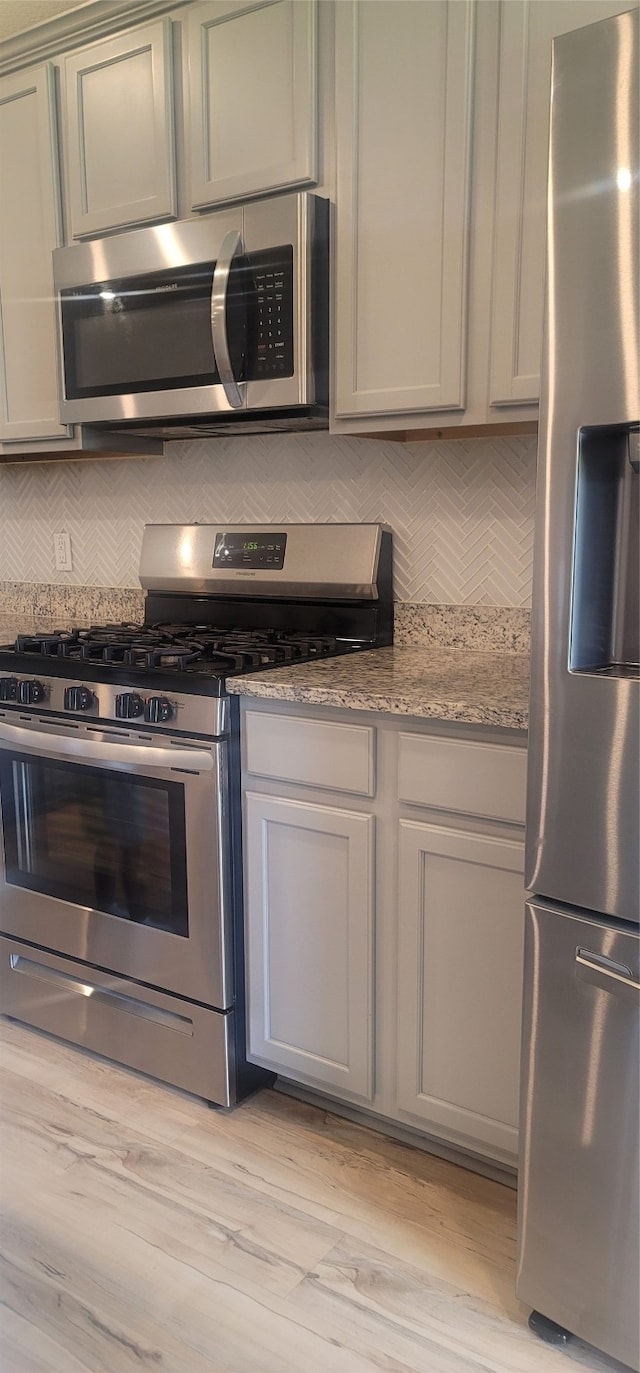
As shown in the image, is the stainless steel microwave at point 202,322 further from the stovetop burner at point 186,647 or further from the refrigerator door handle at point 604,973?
the refrigerator door handle at point 604,973

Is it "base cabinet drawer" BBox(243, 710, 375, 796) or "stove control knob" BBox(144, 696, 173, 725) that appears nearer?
"base cabinet drawer" BBox(243, 710, 375, 796)

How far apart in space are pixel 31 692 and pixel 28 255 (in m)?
1.24

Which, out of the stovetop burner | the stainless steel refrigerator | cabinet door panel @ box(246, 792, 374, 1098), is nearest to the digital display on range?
the stovetop burner

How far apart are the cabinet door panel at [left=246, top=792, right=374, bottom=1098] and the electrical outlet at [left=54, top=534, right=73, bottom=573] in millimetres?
1467

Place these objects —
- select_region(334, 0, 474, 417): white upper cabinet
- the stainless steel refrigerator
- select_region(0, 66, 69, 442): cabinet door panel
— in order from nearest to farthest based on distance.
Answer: the stainless steel refrigerator → select_region(334, 0, 474, 417): white upper cabinet → select_region(0, 66, 69, 442): cabinet door panel

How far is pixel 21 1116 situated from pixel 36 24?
2.62 metres

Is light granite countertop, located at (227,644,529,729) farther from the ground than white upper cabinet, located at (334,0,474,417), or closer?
closer

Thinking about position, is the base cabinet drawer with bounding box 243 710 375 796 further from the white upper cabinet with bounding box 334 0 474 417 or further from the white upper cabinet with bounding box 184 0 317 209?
the white upper cabinet with bounding box 184 0 317 209

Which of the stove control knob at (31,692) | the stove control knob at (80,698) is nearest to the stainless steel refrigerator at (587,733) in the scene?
the stove control knob at (80,698)

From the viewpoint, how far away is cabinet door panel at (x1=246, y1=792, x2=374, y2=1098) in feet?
5.98

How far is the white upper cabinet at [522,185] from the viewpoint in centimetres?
169

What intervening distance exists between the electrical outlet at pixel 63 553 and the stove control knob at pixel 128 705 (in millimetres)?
1211

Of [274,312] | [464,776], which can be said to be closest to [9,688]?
[274,312]

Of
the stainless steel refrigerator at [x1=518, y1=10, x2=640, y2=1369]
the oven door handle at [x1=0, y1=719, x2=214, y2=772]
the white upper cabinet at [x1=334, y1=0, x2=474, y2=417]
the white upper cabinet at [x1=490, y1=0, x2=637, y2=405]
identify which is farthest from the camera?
the oven door handle at [x1=0, y1=719, x2=214, y2=772]
